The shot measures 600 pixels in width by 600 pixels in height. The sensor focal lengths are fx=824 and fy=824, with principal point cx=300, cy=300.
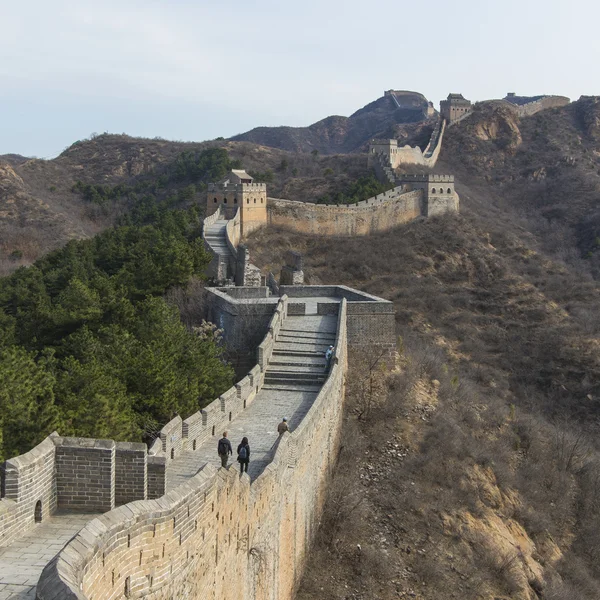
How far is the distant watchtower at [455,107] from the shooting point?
69.6m

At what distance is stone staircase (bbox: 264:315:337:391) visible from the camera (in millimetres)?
16750

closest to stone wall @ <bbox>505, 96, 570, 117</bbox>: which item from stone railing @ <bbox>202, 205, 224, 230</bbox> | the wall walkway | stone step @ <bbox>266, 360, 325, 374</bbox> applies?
stone railing @ <bbox>202, 205, 224, 230</bbox>

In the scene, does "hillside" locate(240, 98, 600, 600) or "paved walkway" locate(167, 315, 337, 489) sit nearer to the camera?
"paved walkway" locate(167, 315, 337, 489)

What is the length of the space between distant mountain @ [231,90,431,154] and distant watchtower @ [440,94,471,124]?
1507 inches

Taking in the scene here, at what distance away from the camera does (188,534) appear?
21.7 ft

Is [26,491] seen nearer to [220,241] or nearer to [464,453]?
[464,453]

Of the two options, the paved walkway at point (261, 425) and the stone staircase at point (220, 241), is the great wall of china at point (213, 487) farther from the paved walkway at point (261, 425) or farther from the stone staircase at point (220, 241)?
the stone staircase at point (220, 241)

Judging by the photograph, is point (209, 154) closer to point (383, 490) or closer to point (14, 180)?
point (14, 180)

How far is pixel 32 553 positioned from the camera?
6.25 meters

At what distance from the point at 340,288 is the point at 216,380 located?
817 cm

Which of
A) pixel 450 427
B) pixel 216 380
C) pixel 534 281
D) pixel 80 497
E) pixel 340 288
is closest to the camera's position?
pixel 80 497

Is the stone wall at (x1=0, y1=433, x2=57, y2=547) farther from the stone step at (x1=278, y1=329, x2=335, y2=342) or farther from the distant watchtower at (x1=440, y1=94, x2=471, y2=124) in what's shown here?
the distant watchtower at (x1=440, y1=94, x2=471, y2=124)

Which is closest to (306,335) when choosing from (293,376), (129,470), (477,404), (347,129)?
(293,376)

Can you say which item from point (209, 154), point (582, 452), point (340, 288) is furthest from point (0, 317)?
point (209, 154)
